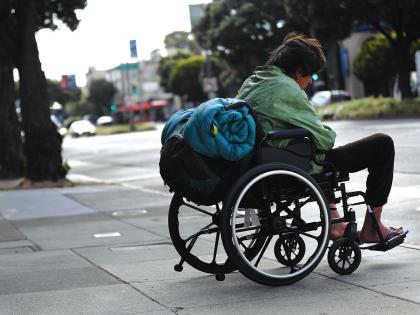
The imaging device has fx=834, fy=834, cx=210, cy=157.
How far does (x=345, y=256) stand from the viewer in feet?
18.0

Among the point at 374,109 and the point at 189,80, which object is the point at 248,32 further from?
the point at 189,80

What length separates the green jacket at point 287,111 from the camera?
17.8 feet

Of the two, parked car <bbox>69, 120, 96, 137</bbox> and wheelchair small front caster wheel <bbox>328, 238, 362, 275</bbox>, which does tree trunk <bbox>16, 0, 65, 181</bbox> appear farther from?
parked car <bbox>69, 120, 96, 137</bbox>

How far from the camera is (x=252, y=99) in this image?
554cm

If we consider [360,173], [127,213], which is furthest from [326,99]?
[127,213]

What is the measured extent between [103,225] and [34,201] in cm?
359

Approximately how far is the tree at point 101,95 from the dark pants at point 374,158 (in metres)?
130

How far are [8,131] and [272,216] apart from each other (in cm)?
1469

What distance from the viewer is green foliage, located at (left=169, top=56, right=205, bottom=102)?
90562 millimetres

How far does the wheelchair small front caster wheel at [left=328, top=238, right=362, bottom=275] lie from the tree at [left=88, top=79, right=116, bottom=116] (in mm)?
129869

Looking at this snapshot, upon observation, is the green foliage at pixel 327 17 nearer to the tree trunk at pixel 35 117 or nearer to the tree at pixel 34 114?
the tree at pixel 34 114

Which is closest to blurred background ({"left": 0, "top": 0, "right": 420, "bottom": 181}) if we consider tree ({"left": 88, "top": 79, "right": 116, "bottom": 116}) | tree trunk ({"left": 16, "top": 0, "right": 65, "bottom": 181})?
tree trunk ({"left": 16, "top": 0, "right": 65, "bottom": 181})

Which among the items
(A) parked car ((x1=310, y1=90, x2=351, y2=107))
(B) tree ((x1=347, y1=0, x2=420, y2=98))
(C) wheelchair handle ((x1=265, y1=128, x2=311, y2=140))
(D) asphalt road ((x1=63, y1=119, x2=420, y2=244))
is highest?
(B) tree ((x1=347, y1=0, x2=420, y2=98))

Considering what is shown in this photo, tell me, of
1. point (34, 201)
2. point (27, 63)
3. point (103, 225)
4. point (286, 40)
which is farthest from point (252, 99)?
point (27, 63)
